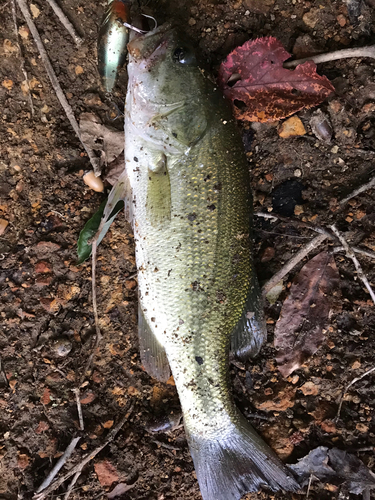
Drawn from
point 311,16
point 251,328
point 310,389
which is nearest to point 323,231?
point 251,328

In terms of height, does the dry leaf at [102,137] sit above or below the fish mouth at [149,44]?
below

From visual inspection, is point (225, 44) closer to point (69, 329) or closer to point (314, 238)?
point (314, 238)

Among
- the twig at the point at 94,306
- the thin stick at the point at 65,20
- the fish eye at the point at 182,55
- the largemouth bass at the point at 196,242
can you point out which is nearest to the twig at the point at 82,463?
the twig at the point at 94,306

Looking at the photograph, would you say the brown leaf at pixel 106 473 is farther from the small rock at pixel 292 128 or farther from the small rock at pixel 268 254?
the small rock at pixel 292 128

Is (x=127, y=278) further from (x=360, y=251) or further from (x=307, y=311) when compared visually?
(x=360, y=251)

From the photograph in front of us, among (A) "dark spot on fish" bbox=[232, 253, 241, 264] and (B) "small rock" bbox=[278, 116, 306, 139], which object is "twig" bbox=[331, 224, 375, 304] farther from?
(A) "dark spot on fish" bbox=[232, 253, 241, 264]

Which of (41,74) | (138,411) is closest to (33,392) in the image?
(138,411)
